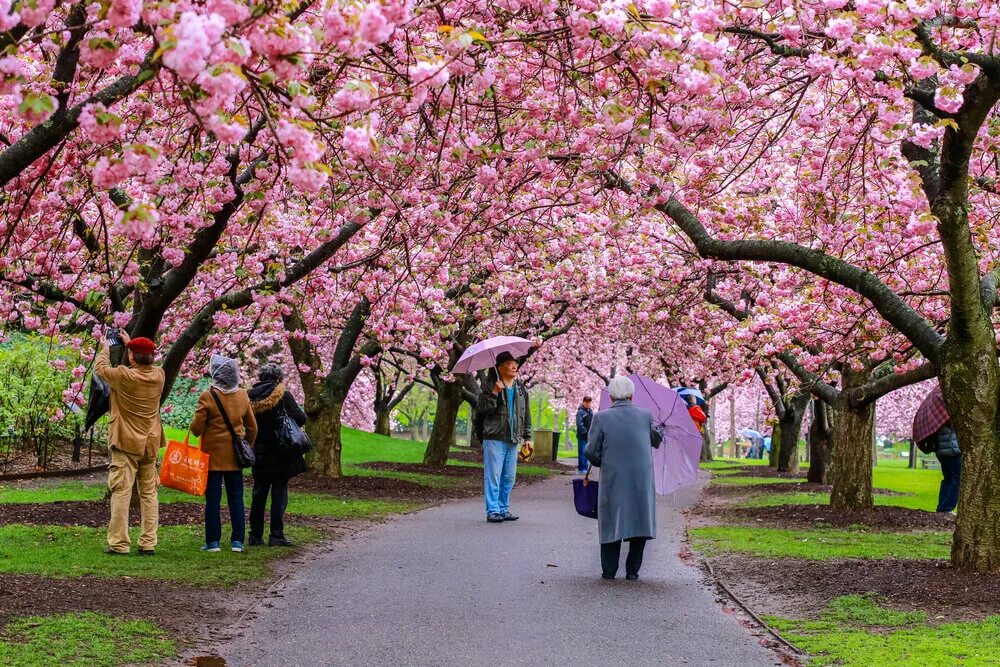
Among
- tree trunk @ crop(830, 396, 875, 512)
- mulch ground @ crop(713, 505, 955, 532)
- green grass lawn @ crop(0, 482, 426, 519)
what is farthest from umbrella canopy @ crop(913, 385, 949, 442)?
green grass lawn @ crop(0, 482, 426, 519)

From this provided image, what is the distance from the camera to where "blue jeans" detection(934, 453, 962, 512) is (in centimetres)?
1567

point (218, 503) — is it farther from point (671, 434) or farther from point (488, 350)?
point (488, 350)

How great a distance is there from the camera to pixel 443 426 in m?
28.6

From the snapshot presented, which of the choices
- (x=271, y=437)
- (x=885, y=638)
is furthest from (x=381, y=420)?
(x=885, y=638)

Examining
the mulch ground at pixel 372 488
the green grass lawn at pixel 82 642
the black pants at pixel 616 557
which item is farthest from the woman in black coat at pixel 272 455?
the mulch ground at pixel 372 488

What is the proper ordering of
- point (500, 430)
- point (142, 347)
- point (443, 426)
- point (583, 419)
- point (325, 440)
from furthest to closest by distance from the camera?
point (443, 426), point (583, 419), point (325, 440), point (500, 430), point (142, 347)

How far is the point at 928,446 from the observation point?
15.4 meters

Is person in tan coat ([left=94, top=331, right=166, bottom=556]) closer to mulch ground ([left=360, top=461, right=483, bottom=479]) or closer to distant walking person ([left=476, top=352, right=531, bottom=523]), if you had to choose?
distant walking person ([left=476, top=352, right=531, bottom=523])

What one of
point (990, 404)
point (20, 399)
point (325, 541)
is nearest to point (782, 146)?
point (990, 404)

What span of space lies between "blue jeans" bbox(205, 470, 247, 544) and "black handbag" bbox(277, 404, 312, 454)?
0.53 meters

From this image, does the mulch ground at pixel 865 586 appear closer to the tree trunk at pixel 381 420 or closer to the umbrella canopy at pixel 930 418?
the umbrella canopy at pixel 930 418

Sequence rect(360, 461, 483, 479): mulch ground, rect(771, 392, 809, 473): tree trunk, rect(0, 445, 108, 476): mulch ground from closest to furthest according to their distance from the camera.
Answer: rect(0, 445, 108, 476): mulch ground < rect(360, 461, 483, 479): mulch ground < rect(771, 392, 809, 473): tree trunk

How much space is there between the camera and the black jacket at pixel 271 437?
34.6 ft

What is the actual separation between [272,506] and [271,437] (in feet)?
2.51
